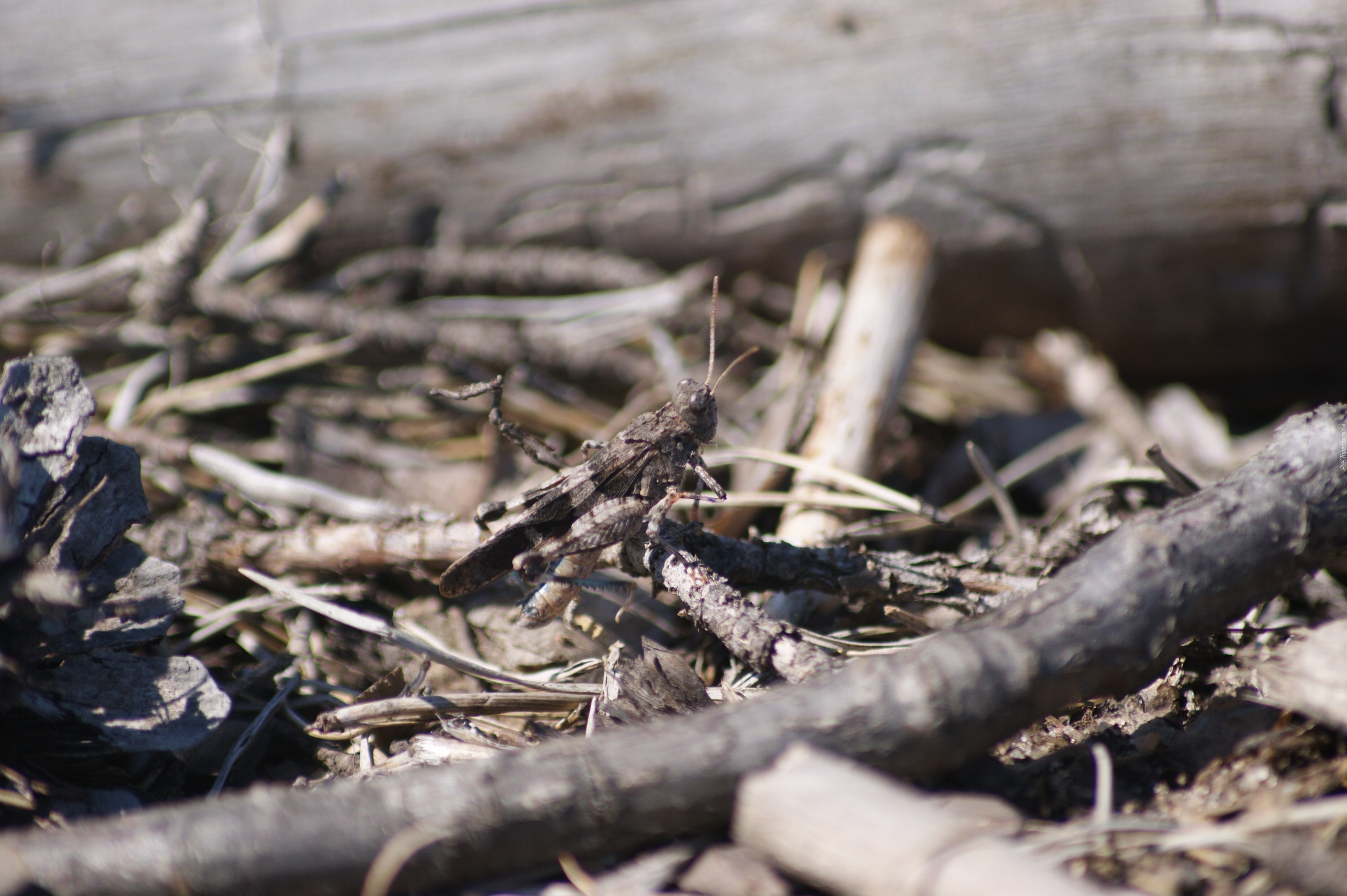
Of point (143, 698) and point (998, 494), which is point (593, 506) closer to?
point (143, 698)

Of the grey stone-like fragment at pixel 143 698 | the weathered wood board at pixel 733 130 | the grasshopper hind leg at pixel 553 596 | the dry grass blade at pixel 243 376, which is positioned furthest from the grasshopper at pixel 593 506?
the dry grass blade at pixel 243 376

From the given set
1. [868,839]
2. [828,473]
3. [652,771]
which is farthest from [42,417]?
[828,473]

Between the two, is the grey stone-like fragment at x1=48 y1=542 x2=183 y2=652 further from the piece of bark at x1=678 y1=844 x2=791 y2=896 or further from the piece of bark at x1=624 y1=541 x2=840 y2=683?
the piece of bark at x1=678 y1=844 x2=791 y2=896

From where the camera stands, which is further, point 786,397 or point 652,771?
point 786,397

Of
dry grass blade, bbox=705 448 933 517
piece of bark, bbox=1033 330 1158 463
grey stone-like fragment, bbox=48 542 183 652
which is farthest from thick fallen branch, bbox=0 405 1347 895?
piece of bark, bbox=1033 330 1158 463

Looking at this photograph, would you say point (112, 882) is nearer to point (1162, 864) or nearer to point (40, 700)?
point (40, 700)

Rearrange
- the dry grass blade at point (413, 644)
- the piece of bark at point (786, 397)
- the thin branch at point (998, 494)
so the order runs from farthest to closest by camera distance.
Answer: the piece of bark at point (786, 397), the thin branch at point (998, 494), the dry grass blade at point (413, 644)

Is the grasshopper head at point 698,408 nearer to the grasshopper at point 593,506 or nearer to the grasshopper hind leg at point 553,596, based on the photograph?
the grasshopper at point 593,506
